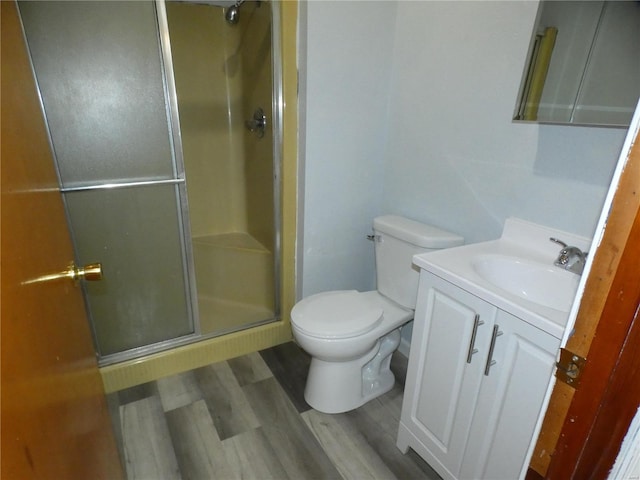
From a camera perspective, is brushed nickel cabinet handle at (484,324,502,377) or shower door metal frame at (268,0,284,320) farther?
shower door metal frame at (268,0,284,320)

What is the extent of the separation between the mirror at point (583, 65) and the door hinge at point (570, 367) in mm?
884

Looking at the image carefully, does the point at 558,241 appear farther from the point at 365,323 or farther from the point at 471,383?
the point at 365,323

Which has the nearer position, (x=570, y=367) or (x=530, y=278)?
(x=570, y=367)

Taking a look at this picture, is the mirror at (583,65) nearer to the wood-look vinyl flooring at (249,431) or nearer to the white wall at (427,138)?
the white wall at (427,138)

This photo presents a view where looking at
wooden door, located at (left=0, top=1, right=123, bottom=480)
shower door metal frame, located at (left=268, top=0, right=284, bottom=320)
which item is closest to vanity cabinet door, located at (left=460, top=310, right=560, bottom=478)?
wooden door, located at (left=0, top=1, right=123, bottom=480)

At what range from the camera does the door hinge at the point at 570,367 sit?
0.56 m

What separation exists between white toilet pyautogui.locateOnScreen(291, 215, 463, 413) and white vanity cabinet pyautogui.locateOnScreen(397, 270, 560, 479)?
0.29 meters

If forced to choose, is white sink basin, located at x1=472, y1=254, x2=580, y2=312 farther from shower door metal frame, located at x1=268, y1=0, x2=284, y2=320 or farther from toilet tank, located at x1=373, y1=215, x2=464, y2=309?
shower door metal frame, located at x1=268, y1=0, x2=284, y2=320

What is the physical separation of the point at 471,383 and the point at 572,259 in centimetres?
53

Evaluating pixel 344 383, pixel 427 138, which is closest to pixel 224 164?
pixel 427 138

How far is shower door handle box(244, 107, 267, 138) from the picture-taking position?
2.35m

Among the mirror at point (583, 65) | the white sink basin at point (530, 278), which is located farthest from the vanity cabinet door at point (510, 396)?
the mirror at point (583, 65)

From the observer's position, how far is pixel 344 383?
65.9 inches

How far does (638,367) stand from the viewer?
494mm
